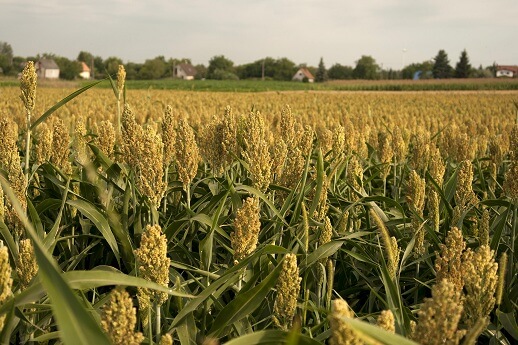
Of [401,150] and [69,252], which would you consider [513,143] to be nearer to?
[401,150]

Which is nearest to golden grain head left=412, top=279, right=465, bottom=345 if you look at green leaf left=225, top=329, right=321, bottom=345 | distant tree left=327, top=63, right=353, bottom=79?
green leaf left=225, top=329, right=321, bottom=345

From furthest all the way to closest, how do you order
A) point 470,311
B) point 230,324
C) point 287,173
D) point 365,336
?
point 287,173, point 230,324, point 470,311, point 365,336

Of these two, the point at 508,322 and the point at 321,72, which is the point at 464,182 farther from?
the point at 321,72

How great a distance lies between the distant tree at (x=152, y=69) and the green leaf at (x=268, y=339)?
326 feet

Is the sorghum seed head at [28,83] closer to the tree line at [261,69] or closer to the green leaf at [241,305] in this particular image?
the green leaf at [241,305]

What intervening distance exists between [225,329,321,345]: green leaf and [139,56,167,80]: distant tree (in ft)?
326

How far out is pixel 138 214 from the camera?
2229 millimetres

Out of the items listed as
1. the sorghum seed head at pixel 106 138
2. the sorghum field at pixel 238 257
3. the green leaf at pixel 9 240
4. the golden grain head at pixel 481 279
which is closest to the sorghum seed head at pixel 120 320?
the sorghum field at pixel 238 257

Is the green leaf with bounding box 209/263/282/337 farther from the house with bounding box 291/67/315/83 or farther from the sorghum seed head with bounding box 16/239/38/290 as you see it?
the house with bounding box 291/67/315/83

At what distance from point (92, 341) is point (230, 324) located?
769 mm

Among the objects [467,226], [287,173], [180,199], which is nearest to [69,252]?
[180,199]

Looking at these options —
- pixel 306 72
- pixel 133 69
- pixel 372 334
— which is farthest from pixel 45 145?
pixel 306 72

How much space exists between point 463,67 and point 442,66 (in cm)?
568

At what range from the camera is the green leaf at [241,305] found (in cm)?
131
